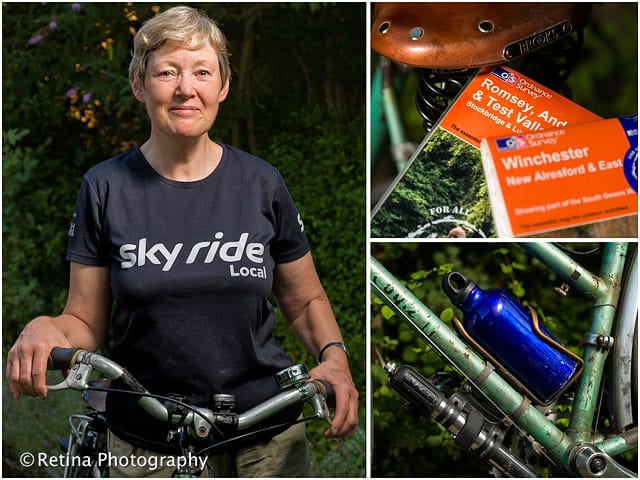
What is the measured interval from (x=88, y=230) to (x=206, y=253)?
0.26 meters

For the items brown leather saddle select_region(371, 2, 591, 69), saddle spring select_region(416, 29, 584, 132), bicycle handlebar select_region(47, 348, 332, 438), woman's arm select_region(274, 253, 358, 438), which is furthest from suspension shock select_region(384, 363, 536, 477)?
brown leather saddle select_region(371, 2, 591, 69)

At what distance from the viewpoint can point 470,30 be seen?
8.71 feet

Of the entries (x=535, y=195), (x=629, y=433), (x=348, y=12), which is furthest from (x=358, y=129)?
(x=629, y=433)

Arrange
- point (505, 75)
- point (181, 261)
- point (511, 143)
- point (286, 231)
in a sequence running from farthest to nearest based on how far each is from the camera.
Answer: point (505, 75), point (511, 143), point (286, 231), point (181, 261)

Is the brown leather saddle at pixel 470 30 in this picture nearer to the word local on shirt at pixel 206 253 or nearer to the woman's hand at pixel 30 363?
the word local on shirt at pixel 206 253

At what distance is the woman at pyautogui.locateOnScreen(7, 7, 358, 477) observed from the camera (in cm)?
201

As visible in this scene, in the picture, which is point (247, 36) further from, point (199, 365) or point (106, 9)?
point (199, 365)

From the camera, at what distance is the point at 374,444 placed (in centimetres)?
318

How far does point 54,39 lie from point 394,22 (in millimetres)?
1680

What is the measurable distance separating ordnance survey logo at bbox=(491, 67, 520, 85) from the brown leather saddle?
31 millimetres

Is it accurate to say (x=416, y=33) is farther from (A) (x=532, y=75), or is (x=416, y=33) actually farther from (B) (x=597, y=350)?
(B) (x=597, y=350)

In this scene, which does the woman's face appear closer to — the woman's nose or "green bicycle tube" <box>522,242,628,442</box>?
the woman's nose

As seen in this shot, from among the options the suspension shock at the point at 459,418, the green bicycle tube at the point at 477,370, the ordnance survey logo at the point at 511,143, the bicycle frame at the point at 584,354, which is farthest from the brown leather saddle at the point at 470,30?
the suspension shock at the point at 459,418

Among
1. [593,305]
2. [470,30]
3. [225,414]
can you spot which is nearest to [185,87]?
[225,414]
